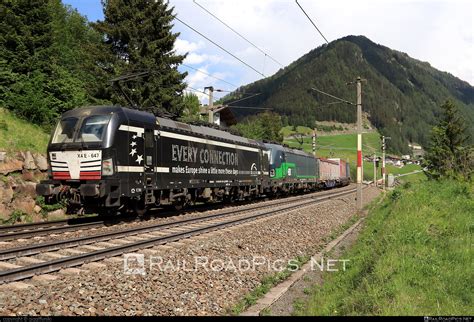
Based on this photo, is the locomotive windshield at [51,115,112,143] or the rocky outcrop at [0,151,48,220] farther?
the rocky outcrop at [0,151,48,220]

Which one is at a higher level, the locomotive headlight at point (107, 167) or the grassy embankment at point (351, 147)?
the grassy embankment at point (351, 147)

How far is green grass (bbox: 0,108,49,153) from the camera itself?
17.5 meters

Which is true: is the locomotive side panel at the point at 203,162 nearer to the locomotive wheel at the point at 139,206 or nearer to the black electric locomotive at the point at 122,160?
the black electric locomotive at the point at 122,160

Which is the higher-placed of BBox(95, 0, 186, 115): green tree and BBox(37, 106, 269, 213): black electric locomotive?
BBox(95, 0, 186, 115): green tree

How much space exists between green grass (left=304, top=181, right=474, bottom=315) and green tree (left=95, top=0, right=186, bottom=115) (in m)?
23.1

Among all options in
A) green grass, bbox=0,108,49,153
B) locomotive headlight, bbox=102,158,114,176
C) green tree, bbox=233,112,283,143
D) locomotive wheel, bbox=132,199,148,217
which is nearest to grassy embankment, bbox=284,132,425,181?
green tree, bbox=233,112,283,143

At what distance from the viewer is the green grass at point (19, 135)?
1745cm

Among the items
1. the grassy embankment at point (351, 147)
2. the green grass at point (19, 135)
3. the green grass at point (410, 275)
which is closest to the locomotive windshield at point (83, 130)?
the green grass at point (19, 135)

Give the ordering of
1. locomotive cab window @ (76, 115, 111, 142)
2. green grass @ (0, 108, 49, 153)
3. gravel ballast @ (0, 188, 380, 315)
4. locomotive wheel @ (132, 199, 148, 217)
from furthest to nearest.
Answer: green grass @ (0, 108, 49, 153) → locomotive wheel @ (132, 199, 148, 217) → locomotive cab window @ (76, 115, 111, 142) → gravel ballast @ (0, 188, 380, 315)

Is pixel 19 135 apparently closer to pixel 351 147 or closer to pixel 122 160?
pixel 122 160

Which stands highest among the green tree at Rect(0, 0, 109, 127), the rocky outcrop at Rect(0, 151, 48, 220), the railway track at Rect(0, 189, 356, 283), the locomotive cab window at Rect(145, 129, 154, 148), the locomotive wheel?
the green tree at Rect(0, 0, 109, 127)

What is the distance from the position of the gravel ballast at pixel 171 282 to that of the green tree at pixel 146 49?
21295 millimetres

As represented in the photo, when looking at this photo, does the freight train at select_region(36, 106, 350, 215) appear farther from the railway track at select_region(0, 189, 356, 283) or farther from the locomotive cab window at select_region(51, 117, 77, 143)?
the railway track at select_region(0, 189, 356, 283)

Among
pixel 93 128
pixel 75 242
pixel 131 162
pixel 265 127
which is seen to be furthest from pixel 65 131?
pixel 265 127
